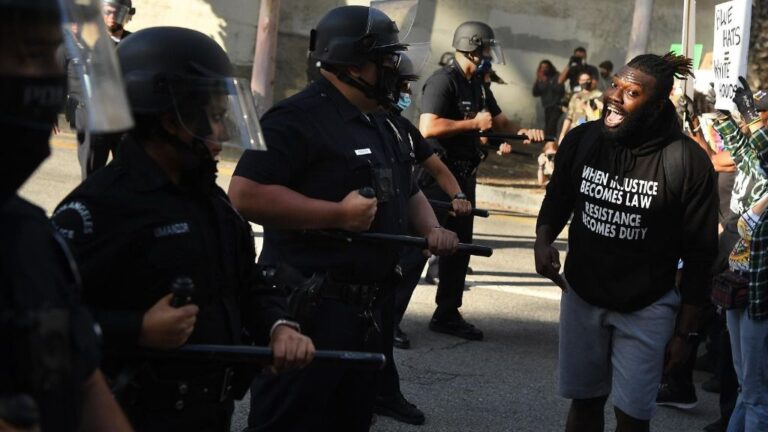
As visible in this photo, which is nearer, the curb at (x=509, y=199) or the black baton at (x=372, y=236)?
the black baton at (x=372, y=236)

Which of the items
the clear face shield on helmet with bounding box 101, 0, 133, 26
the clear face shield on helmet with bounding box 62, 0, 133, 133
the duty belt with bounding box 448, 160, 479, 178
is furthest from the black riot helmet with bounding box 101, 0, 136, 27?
the clear face shield on helmet with bounding box 62, 0, 133, 133

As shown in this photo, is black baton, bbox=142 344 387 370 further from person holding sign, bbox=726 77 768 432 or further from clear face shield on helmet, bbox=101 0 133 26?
clear face shield on helmet, bbox=101 0 133 26

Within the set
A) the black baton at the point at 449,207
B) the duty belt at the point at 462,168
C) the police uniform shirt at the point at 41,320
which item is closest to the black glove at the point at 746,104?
the black baton at the point at 449,207

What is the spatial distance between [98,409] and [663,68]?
330cm

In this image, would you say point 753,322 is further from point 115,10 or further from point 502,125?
point 115,10

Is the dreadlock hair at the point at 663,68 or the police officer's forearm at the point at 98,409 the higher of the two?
the dreadlock hair at the point at 663,68

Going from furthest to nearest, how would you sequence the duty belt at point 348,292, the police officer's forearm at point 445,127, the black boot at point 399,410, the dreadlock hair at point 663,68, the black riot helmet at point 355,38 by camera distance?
1. the police officer's forearm at point 445,127
2. the black boot at point 399,410
3. the dreadlock hair at point 663,68
4. the black riot helmet at point 355,38
5. the duty belt at point 348,292

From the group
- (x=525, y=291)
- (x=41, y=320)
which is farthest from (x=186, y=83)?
(x=525, y=291)

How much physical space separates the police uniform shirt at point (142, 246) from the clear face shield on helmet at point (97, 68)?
545 mm

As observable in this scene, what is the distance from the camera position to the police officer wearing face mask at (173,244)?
2756 millimetres

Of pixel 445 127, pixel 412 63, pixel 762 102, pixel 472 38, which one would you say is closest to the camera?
pixel 762 102

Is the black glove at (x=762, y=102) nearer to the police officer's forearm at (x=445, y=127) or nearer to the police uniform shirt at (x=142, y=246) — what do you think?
the police officer's forearm at (x=445, y=127)

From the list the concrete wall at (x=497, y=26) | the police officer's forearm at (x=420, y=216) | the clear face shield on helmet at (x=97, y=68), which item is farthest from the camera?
the concrete wall at (x=497, y=26)

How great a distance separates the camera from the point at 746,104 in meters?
5.55
